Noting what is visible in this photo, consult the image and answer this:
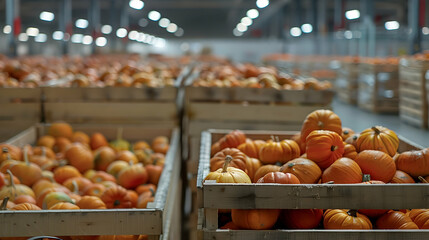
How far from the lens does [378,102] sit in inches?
505

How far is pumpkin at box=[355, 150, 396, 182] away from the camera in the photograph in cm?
252

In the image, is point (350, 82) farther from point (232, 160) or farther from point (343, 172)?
point (343, 172)

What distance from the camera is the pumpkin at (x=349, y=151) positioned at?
2.73 metres

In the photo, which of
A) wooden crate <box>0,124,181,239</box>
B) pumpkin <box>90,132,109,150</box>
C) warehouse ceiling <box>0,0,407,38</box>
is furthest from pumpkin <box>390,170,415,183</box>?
warehouse ceiling <box>0,0,407,38</box>

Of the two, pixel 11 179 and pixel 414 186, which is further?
pixel 11 179

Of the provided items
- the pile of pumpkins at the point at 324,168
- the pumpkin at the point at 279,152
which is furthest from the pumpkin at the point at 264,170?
the pumpkin at the point at 279,152

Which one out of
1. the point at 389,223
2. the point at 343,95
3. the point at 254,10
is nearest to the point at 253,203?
the point at 389,223

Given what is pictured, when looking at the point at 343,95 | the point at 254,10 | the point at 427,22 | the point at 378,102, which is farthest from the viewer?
the point at 427,22

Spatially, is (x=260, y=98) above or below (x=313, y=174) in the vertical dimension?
above

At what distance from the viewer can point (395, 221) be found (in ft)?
7.38

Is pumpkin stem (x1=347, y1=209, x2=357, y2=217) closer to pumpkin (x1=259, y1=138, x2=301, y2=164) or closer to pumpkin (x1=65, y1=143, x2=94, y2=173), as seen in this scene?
pumpkin (x1=259, y1=138, x2=301, y2=164)

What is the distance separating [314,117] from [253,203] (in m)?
1.02

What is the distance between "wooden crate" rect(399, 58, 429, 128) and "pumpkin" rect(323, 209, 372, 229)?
310 inches

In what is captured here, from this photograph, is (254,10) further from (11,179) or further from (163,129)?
(11,179)
